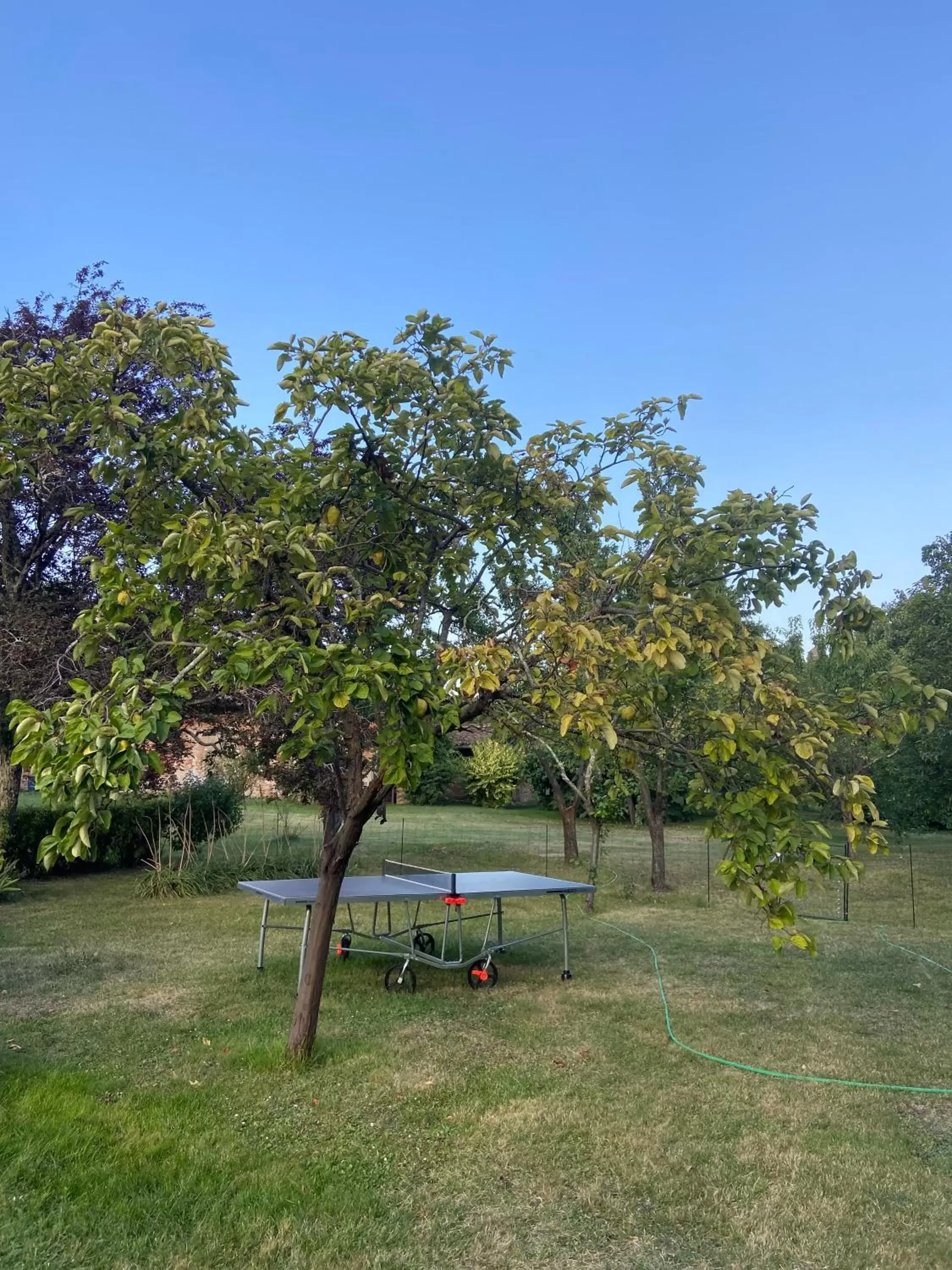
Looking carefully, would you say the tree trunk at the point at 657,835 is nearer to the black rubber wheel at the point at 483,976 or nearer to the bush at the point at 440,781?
the black rubber wheel at the point at 483,976

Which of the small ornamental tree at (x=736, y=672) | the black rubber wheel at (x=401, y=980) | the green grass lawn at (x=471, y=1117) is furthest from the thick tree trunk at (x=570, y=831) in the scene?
the small ornamental tree at (x=736, y=672)

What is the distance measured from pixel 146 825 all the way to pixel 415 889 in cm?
914

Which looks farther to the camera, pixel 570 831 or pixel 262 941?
pixel 570 831

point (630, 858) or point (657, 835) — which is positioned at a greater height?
point (657, 835)

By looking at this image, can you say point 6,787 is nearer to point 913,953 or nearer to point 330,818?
point 330,818

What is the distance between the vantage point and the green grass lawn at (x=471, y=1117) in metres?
3.33

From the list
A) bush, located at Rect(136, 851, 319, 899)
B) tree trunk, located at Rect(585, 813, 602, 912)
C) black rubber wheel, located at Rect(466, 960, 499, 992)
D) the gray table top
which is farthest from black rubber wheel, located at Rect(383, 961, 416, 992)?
bush, located at Rect(136, 851, 319, 899)

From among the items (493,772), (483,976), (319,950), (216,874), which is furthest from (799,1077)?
(493,772)

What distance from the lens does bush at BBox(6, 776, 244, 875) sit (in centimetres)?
1345

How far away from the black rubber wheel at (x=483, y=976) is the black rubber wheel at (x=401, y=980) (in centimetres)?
48

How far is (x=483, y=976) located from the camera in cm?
735

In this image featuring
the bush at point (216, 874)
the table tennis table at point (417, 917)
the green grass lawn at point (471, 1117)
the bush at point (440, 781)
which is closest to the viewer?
the green grass lawn at point (471, 1117)

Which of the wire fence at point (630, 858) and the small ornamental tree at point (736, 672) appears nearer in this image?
the small ornamental tree at point (736, 672)

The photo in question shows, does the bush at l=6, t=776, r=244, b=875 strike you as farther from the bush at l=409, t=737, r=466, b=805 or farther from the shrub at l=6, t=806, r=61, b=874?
the bush at l=409, t=737, r=466, b=805
